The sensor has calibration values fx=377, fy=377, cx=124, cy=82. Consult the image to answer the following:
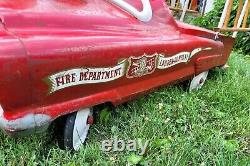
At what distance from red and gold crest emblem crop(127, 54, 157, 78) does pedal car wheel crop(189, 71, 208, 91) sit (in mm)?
893

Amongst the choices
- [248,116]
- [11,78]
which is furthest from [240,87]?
[11,78]

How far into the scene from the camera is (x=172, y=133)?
2922 mm

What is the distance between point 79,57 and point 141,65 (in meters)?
0.66

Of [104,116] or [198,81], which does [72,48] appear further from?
[198,81]

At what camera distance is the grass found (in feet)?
8.13

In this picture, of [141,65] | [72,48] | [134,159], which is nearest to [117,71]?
[141,65]

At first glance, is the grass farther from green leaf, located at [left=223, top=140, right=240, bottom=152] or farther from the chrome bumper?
the chrome bumper

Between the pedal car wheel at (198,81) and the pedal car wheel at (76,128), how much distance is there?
1.45 metres

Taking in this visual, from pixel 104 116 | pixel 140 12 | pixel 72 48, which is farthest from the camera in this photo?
pixel 140 12

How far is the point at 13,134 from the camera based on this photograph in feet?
6.97

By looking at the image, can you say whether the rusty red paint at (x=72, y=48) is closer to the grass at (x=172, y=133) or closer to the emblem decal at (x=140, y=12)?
the emblem decal at (x=140, y=12)

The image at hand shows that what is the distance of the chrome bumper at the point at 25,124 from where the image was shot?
208 cm

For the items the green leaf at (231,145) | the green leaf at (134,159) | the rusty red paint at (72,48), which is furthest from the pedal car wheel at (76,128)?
the green leaf at (231,145)

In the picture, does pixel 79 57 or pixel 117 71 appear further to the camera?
pixel 117 71
